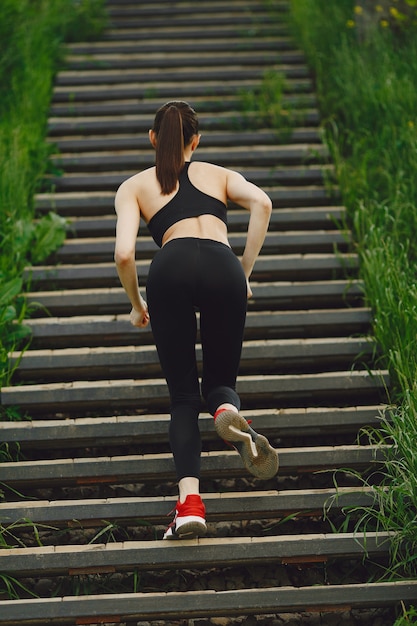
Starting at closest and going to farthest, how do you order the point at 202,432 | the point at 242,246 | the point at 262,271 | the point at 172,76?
the point at 202,432, the point at 262,271, the point at 242,246, the point at 172,76

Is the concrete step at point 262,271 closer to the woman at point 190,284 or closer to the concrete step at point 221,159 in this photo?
the concrete step at point 221,159

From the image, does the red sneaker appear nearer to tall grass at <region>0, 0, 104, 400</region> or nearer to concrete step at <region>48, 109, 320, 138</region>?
tall grass at <region>0, 0, 104, 400</region>

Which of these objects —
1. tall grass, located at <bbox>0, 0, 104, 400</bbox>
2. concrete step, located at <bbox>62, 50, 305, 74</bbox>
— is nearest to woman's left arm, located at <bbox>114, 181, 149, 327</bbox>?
tall grass, located at <bbox>0, 0, 104, 400</bbox>

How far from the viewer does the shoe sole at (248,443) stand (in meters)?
2.90

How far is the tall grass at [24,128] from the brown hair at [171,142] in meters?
1.28

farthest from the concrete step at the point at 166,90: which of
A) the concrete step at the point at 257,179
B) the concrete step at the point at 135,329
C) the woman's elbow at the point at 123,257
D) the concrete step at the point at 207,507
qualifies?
the concrete step at the point at 207,507

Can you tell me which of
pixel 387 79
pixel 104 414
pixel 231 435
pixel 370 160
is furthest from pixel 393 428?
pixel 387 79

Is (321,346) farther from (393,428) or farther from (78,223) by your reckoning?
(78,223)

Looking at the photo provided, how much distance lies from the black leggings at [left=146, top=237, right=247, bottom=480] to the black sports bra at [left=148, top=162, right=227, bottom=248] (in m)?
0.12

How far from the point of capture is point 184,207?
3117 mm

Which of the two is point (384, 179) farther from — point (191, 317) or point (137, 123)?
point (191, 317)

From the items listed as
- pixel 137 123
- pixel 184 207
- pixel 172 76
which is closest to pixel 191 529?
pixel 184 207

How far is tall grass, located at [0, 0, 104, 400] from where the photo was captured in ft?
13.9

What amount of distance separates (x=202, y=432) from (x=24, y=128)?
279cm
